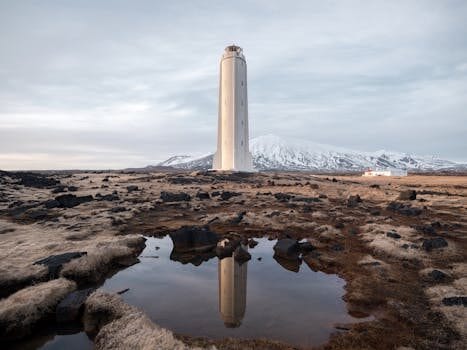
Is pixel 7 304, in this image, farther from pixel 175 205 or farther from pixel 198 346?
pixel 175 205

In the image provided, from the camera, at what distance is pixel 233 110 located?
7231 cm

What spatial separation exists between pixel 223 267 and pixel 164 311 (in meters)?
5.86

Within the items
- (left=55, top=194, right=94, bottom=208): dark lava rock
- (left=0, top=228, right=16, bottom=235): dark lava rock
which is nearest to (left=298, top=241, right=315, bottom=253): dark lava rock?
(left=0, top=228, right=16, bottom=235): dark lava rock

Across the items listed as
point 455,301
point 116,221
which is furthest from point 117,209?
point 455,301

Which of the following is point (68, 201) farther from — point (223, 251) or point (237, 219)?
point (223, 251)

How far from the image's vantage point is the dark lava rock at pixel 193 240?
70.9 ft

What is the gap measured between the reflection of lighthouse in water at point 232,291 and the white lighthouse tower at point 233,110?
2129 inches

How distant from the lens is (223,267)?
1845cm

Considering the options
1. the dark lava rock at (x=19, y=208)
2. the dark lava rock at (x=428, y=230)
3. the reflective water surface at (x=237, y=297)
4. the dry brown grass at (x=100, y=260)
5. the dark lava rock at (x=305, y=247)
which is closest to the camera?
the reflective water surface at (x=237, y=297)

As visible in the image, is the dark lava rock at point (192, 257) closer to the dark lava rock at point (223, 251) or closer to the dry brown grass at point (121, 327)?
the dark lava rock at point (223, 251)

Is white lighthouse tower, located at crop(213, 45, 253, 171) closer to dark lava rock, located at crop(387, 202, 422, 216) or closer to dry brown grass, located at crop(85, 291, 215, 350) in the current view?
dark lava rock, located at crop(387, 202, 422, 216)

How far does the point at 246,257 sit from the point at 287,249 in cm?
269

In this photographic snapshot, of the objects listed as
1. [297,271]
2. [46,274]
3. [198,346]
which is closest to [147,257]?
[46,274]

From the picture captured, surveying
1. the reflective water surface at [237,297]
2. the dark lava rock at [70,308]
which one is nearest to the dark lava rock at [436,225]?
the reflective water surface at [237,297]
